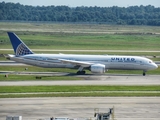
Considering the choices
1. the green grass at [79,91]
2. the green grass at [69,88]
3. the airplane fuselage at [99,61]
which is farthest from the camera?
the airplane fuselage at [99,61]

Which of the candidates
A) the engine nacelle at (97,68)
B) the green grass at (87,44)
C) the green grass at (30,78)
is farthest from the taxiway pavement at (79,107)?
the green grass at (87,44)

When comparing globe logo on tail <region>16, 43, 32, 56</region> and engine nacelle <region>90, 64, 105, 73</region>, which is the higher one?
globe logo on tail <region>16, 43, 32, 56</region>

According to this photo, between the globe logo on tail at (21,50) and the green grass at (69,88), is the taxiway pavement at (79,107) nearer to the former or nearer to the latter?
the green grass at (69,88)

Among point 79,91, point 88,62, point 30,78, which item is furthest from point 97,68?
point 79,91

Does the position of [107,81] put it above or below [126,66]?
below

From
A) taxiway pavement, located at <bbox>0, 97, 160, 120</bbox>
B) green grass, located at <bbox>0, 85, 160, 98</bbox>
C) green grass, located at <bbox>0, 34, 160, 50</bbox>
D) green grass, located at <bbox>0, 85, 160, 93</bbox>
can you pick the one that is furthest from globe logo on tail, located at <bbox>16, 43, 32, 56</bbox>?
green grass, located at <bbox>0, 34, 160, 50</bbox>

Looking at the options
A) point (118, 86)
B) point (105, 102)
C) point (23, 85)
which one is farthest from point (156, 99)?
point (23, 85)

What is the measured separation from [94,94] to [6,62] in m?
41.7

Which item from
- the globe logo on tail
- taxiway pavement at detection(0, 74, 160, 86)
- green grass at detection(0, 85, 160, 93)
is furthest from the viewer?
the globe logo on tail

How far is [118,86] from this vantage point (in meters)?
64.6

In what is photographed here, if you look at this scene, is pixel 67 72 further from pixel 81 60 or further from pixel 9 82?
pixel 9 82

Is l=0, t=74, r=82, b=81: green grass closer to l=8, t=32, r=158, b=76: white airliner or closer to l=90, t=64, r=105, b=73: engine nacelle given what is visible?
l=90, t=64, r=105, b=73: engine nacelle

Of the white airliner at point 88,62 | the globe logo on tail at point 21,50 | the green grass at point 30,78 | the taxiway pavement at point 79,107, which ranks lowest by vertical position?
the taxiway pavement at point 79,107

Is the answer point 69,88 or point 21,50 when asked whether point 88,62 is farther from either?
point 69,88
